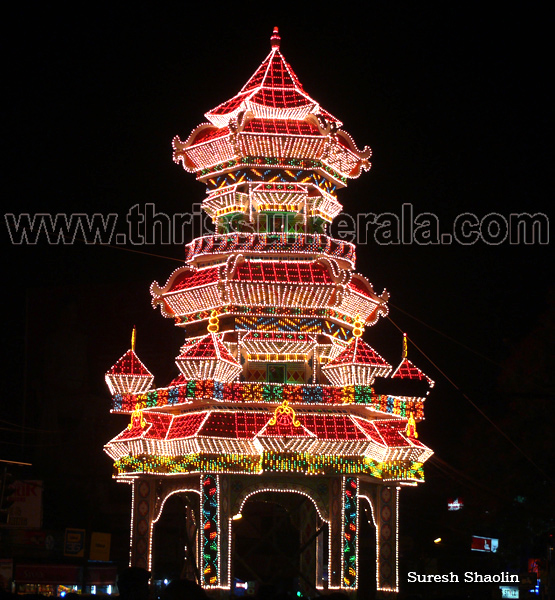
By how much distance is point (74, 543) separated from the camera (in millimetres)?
41500

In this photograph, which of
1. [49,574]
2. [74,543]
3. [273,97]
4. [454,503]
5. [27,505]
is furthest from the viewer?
[454,503]

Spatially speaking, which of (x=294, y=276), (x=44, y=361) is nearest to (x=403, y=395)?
(x=294, y=276)

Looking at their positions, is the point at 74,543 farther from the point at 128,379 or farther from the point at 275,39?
the point at 275,39

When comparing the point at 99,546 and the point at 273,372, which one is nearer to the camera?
the point at 273,372

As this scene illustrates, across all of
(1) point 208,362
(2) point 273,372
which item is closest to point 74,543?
(2) point 273,372

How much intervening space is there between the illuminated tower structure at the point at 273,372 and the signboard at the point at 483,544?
16.7 meters

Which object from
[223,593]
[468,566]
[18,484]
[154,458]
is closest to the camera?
[223,593]

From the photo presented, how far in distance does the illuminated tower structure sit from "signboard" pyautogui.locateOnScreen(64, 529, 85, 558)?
10022 mm

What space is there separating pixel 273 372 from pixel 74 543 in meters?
13.7

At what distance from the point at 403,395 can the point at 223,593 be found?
7572 mm

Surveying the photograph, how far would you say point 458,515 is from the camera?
46.7m

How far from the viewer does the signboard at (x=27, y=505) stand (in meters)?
37.6

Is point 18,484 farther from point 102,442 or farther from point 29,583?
point 102,442

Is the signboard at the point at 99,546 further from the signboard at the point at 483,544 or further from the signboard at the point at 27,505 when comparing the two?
the signboard at the point at 483,544
